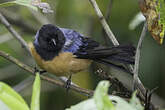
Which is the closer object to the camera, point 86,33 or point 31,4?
point 31,4

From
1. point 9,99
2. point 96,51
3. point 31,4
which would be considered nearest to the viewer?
point 9,99

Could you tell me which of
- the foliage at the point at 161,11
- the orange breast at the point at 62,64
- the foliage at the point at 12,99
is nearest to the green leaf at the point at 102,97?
the foliage at the point at 12,99

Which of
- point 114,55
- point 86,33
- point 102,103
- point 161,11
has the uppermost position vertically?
point 86,33

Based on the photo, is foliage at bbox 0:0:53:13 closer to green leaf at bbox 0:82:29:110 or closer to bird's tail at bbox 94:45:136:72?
green leaf at bbox 0:82:29:110

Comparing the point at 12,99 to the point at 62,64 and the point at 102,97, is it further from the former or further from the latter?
the point at 62,64

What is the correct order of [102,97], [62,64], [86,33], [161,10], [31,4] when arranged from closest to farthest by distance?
[102,97] < [161,10] < [31,4] < [62,64] < [86,33]

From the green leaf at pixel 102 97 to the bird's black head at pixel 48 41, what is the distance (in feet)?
8.21

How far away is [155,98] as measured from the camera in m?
4.75

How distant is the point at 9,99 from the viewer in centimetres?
156

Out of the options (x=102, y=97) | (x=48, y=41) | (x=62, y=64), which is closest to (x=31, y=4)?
(x=102, y=97)

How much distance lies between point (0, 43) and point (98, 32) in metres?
1.54

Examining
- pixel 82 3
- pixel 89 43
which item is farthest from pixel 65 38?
pixel 82 3

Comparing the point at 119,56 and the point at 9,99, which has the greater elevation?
the point at 119,56

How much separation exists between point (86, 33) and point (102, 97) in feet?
12.9
